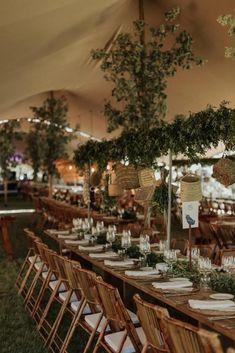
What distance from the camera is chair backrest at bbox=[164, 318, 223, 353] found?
7.07ft

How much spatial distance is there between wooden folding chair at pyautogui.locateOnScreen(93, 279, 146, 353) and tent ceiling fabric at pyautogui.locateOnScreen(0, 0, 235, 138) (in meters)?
2.95

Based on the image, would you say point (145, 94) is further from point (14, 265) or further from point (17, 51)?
point (14, 265)

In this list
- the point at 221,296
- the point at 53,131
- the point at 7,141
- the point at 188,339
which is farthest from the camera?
the point at 7,141

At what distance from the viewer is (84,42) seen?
32.0 ft

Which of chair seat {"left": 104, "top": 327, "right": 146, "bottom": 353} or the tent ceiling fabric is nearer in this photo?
chair seat {"left": 104, "top": 327, "right": 146, "bottom": 353}

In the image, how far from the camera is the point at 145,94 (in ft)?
28.5

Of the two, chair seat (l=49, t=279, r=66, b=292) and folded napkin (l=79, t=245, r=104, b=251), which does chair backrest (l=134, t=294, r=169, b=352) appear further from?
folded napkin (l=79, t=245, r=104, b=251)

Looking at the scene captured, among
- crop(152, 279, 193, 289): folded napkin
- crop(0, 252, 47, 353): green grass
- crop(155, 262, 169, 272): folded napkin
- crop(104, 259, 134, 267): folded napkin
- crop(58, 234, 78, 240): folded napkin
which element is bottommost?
crop(0, 252, 47, 353): green grass

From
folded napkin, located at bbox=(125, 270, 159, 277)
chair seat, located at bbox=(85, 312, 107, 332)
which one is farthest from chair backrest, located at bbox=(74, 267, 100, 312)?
folded napkin, located at bbox=(125, 270, 159, 277)

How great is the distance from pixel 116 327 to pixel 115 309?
359mm

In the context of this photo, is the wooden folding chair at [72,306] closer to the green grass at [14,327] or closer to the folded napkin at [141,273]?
the green grass at [14,327]

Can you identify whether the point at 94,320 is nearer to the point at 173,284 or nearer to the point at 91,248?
the point at 173,284


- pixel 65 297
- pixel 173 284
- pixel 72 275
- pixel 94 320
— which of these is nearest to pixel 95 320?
pixel 94 320

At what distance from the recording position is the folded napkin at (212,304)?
9.62 ft
